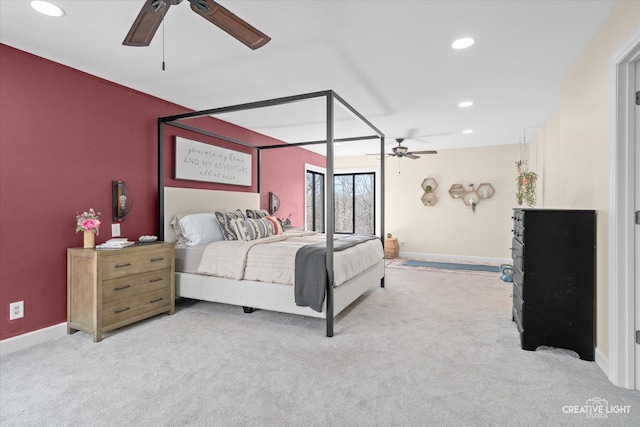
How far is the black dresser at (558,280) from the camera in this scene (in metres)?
2.48

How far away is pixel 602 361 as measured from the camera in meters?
2.34

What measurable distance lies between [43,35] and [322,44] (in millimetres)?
2073

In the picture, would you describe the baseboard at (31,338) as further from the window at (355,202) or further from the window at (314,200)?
the window at (355,202)

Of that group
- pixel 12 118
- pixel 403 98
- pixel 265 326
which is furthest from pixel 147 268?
pixel 403 98

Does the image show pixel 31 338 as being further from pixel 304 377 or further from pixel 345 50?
pixel 345 50

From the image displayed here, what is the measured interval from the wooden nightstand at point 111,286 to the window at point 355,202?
5.64 meters

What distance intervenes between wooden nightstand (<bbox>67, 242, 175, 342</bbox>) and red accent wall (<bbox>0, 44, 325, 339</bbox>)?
0.66 ft

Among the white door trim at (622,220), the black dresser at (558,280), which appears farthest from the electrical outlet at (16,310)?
the white door trim at (622,220)

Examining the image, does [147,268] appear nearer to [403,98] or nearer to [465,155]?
[403,98]

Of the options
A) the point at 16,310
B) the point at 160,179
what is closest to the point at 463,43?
the point at 160,179

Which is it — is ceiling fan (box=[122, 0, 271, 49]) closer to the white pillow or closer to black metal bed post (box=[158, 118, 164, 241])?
black metal bed post (box=[158, 118, 164, 241])

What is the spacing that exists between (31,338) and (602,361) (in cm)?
435

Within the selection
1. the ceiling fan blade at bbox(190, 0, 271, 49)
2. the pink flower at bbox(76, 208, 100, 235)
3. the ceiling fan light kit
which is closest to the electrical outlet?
the pink flower at bbox(76, 208, 100, 235)

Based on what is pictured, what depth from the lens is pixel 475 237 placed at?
7.16m
